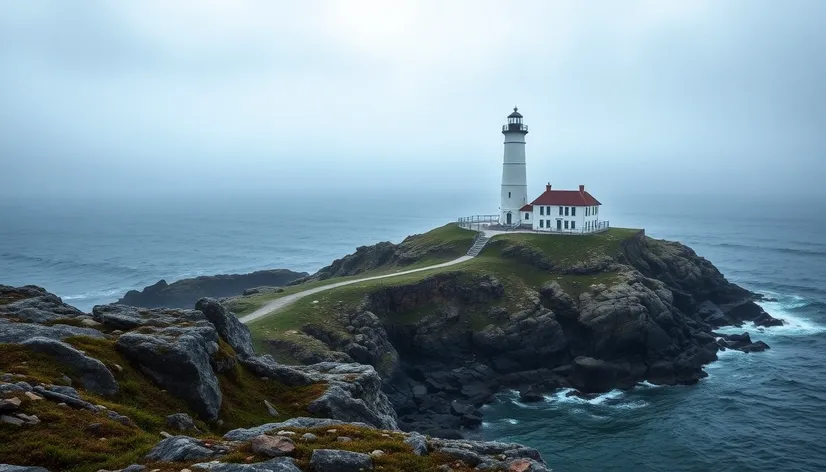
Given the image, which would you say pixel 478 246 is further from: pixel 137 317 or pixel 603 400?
pixel 137 317

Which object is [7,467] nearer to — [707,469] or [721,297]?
[707,469]

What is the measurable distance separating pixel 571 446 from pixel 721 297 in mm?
52384

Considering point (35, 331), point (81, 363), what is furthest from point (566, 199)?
point (81, 363)

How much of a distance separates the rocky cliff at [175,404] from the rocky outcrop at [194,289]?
247ft

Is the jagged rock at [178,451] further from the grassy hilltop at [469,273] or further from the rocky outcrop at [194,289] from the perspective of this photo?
the rocky outcrop at [194,289]

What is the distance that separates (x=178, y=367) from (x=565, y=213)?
2947 inches

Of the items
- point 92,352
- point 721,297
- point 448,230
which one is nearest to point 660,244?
point 721,297

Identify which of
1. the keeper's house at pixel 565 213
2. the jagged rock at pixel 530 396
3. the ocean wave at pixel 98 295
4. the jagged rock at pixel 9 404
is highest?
the keeper's house at pixel 565 213

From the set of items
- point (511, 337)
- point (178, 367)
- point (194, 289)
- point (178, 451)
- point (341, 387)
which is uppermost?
point (178, 367)

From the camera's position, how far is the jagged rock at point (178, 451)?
14.1 m

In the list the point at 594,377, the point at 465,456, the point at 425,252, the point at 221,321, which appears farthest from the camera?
the point at 425,252

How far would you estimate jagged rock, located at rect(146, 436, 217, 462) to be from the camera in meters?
Answer: 14.1

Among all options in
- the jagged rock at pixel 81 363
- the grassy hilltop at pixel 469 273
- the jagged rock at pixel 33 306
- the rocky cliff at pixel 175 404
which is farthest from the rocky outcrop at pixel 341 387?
the grassy hilltop at pixel 469 273

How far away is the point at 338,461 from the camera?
14.4 m
